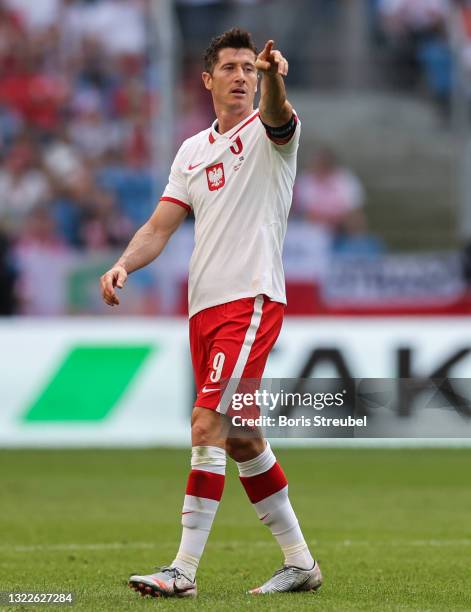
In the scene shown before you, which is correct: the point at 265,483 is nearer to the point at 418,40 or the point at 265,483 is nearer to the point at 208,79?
the point at 208,79

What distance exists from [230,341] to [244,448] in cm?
47

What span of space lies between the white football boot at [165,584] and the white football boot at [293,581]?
1.30 feet

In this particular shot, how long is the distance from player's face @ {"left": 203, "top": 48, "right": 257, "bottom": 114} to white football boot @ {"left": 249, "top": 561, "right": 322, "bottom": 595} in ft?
6.36

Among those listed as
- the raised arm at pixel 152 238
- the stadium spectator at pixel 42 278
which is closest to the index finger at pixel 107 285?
the raised arm at pixel 152 238

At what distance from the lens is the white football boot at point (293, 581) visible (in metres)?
5.66

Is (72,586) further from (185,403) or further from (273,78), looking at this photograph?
(185,403)

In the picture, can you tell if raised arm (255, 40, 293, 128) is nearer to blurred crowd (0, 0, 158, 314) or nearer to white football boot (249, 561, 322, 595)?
white football boot (249, 561, 322, 595)

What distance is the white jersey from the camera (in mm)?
5609

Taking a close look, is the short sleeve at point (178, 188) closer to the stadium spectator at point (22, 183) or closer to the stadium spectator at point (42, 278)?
the stadium spectator at point (42, 278)

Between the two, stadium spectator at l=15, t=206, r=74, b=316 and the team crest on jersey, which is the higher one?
the team crest on jersey

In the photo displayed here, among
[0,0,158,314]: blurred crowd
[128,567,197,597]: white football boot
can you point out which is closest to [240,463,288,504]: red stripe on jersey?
[128,567,197,597]: white football boot

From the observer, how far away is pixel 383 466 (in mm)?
12016

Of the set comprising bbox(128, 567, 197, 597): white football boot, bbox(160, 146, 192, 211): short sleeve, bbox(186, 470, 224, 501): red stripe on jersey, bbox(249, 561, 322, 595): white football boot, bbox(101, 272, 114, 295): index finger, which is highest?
bbox(160, 146, 192, 211): short sleeve

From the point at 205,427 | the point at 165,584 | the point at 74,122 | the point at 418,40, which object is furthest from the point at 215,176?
the point at 418,40
